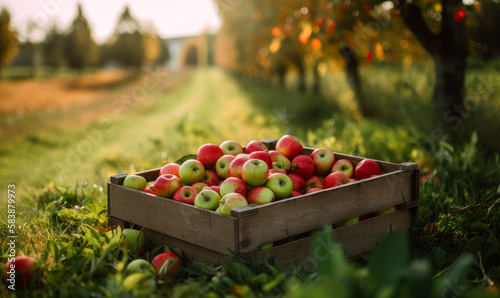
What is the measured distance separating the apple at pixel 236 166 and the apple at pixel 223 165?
0.54 feet

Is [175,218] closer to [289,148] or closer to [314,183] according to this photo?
[314,183]

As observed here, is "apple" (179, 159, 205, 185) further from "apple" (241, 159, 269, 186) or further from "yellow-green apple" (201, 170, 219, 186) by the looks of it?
"apple" (241, 159, 269, 186)

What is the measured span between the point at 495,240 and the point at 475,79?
197 inches

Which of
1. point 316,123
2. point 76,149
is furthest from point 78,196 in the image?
point 316,123

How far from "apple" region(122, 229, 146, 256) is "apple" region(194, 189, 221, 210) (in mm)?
495

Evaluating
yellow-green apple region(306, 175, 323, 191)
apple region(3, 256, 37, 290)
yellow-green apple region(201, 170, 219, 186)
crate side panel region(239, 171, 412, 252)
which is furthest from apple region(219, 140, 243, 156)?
apple region(3, 256, 37, 290)

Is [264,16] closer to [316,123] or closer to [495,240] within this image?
[316,123]

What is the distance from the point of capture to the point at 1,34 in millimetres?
16594

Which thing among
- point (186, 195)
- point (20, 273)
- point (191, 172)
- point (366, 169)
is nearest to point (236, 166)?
point (191, 172)

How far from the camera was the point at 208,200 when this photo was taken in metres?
2.96

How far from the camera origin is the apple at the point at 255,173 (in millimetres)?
3131

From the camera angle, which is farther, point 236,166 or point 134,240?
point 236,166

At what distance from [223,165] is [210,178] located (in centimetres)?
14

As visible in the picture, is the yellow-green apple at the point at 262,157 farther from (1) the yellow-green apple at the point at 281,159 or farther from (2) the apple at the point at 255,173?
(2) the apple at the point at 255,173
